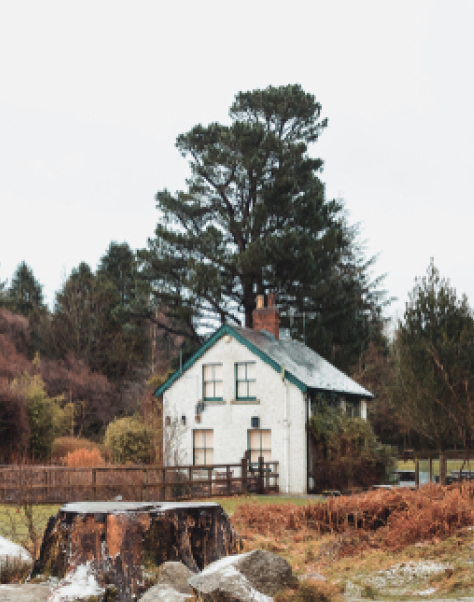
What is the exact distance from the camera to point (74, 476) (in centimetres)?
2059

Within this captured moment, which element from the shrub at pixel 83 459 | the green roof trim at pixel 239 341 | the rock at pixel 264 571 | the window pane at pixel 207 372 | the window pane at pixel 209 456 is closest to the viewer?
the rock at pixel 264 571

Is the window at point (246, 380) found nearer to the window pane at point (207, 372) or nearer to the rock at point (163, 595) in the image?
the window pane at point (207, 372)

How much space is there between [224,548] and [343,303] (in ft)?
Answer: 96.6

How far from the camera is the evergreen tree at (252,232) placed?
3650 cm

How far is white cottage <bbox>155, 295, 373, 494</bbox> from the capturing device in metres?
25.9

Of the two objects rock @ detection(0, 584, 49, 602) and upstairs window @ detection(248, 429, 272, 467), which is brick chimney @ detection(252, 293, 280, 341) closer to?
upstairs window @ detection(248, 429, 272, 467)

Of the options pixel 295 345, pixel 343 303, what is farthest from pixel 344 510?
pixel 343 303

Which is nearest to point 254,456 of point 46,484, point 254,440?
point 254,440

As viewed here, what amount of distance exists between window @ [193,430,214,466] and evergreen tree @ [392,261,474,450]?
31.2ft

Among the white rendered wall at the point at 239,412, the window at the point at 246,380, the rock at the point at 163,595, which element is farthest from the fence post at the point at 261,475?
the rock at the point at 163,595

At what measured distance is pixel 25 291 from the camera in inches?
2488

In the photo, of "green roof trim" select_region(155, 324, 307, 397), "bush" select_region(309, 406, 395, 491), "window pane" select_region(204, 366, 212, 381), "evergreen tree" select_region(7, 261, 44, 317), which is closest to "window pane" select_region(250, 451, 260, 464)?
"bush" select_region(309, 406, 395, 491)

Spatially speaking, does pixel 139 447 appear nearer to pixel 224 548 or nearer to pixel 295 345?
pixel 295 345

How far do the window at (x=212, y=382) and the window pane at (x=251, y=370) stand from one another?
1231mm
